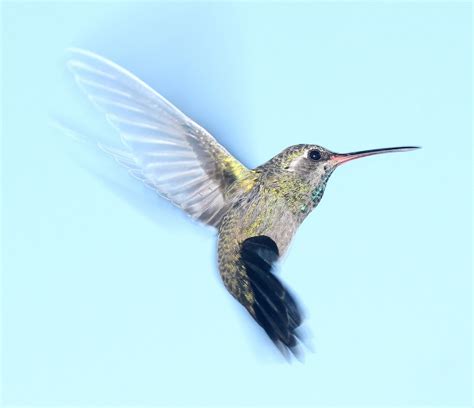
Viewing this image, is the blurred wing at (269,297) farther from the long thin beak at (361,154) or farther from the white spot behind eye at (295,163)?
the long thin beak at (361,154)

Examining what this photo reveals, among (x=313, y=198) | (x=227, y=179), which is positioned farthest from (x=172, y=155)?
(x=313, y=198)

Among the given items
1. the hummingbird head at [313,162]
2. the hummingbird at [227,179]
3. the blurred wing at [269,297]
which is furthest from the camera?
the hummingbird head at [313,162]

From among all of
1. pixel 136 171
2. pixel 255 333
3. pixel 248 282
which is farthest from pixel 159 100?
pixel 255 333

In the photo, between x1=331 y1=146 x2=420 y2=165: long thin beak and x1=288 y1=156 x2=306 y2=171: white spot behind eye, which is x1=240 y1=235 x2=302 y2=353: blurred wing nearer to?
x1=288 y1=156 x2=306 y2=171: white spot behind eye

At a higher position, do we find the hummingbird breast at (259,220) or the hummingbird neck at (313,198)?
the hummingbird neck at (313,198)

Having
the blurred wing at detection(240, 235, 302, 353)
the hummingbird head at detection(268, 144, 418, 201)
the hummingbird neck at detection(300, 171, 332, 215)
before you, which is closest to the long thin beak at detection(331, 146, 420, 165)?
the hummingbird head at detection(268, 144, 418, 201)

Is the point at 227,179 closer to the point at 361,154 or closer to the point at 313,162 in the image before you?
the point at 313,162

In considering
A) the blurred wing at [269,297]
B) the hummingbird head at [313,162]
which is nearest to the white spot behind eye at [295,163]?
the hummingbird head at [313,162]

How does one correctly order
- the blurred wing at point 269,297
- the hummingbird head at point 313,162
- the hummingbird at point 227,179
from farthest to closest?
the hummingbird head at point 313,162 → the hummingbird at point 227,179 → the blurred wing at point 269,297
